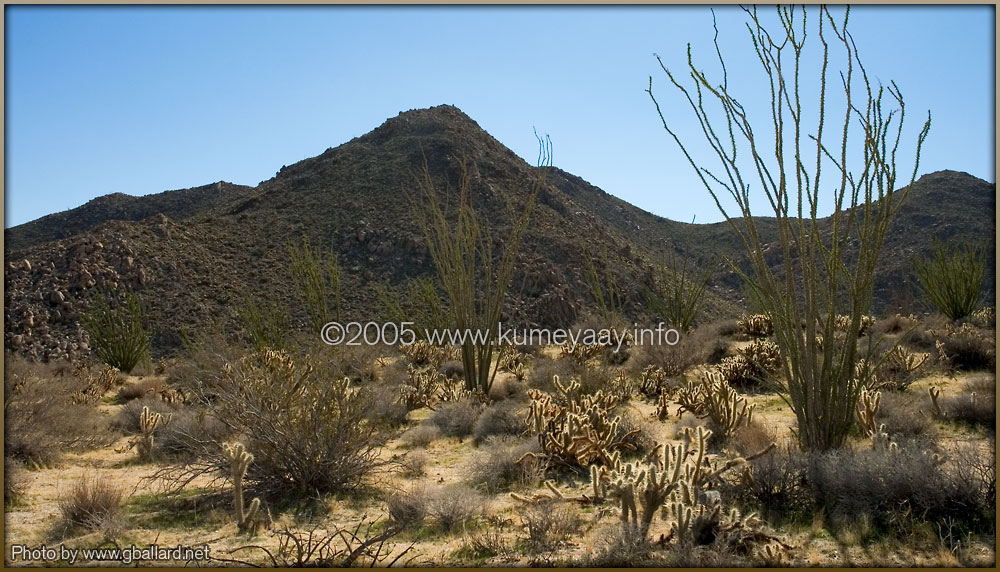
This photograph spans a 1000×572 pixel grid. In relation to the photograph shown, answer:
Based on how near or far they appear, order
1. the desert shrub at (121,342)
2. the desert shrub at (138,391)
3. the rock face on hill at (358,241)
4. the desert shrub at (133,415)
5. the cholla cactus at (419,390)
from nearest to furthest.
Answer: the desert shrub at (133,415)
the cholla cactus at (419,390)
the desert shrub at (138,391)
the desert shrub at (121,342)
the rock face on hill at (358,241)

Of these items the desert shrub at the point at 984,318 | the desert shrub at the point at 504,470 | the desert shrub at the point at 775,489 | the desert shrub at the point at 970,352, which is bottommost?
the desert shrub at the point at 504,470

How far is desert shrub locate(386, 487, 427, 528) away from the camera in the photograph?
153 inches

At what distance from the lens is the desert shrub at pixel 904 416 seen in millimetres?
5215

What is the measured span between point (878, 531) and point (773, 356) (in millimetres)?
5801

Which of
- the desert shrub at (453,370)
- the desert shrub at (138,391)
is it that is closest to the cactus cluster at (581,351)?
the desert shrub at (453,370)

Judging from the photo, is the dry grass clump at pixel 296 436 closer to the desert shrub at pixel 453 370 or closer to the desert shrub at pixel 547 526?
the desert shrub at pixel 547 526

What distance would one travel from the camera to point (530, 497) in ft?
14.1

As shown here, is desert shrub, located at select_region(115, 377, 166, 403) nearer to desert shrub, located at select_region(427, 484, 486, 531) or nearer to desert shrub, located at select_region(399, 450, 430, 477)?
desert shrub, located at select_region(399, 450, 430, 477)

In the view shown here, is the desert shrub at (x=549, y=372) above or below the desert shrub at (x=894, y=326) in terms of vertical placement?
below

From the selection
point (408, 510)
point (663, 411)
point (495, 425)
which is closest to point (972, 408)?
point (663, 411)

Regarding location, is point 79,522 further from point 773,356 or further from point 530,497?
point 773,356

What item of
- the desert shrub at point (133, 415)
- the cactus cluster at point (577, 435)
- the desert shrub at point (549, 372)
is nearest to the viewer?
the cactus cluster at point (577, 435)

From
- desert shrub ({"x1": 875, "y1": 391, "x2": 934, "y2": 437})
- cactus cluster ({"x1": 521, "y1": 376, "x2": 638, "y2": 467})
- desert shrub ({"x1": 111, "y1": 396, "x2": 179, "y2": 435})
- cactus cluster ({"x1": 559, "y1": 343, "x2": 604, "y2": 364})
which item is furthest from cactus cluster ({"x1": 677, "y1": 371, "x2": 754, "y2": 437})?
desert shrub ({"x1": 111, "y1": 396, "x2": 179, "y2": 435})

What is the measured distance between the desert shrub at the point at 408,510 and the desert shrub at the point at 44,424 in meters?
3.64
